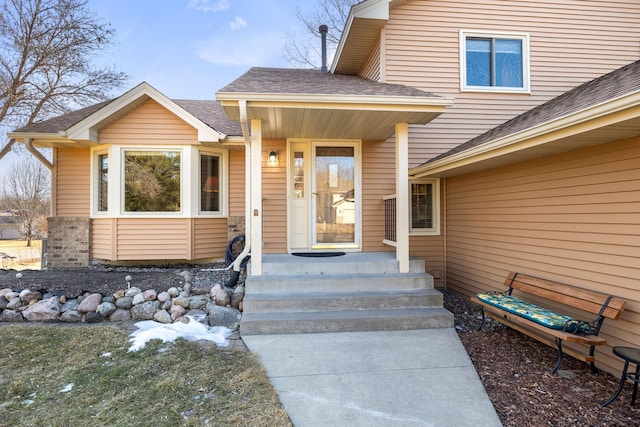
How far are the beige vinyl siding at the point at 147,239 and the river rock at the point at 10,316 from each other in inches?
97.4

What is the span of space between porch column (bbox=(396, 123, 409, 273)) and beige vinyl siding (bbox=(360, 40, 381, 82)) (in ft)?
6.75

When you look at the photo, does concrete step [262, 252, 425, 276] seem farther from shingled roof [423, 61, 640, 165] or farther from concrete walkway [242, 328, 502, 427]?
shingled roof [423, 61, 640, 165]

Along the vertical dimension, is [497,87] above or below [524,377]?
above

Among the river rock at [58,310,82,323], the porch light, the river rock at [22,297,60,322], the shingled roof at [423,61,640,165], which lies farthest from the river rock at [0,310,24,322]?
the shingled roof at [423,61,640,165]

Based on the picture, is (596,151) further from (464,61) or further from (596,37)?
(596,37)

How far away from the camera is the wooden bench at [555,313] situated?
3128mm

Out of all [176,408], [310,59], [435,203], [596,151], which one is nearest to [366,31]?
[435,203]

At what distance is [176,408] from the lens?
2455 millimetres

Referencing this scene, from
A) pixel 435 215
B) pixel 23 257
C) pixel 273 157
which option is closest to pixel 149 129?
pixel 273 157

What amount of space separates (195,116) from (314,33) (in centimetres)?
1000

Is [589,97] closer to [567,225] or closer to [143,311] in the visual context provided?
[567,225]

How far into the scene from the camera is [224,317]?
4160 mm

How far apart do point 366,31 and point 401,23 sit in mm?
688

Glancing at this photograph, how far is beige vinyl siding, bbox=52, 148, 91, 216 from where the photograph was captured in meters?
7.05
